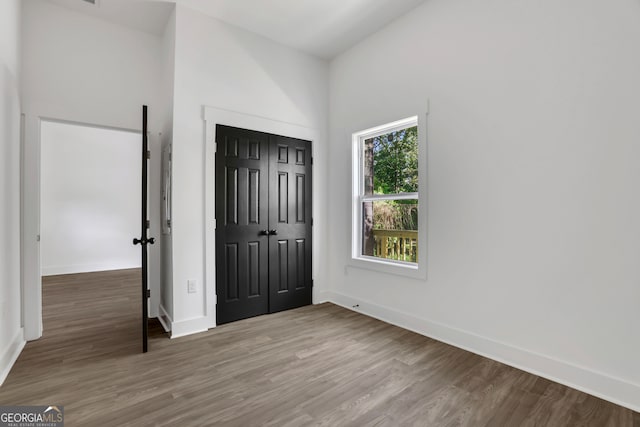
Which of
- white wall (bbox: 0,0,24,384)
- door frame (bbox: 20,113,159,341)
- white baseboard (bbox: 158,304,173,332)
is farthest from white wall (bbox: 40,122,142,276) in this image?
white baseboard (bbox: 158,304,173,332)

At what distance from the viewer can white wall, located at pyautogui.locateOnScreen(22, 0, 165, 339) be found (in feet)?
9.48

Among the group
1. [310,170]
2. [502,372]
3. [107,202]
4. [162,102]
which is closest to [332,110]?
[310,170]

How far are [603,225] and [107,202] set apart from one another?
7991 mm

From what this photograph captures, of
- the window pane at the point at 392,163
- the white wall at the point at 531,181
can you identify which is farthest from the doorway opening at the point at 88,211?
the white wall at the point at 531,181

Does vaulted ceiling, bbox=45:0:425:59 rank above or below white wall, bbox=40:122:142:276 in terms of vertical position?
above

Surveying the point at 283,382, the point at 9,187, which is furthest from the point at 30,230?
the point at 283,382

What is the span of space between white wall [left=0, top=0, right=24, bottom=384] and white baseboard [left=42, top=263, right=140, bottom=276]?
4.14 m

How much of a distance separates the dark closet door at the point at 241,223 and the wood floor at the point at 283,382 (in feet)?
1.13

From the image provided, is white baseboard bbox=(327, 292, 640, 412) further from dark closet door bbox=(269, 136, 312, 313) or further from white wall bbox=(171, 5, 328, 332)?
white wall bbox=(171, 5, 328, 332)

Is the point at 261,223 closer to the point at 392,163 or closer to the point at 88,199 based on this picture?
the point at 392,163

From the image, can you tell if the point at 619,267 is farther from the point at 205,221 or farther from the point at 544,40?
the point at 205,221

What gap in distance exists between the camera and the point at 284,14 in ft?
10.7

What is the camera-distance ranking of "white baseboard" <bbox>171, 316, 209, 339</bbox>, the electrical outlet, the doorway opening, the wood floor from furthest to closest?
1. the doorway opening
2. the electrical outlet
3. "white baseboard" <bbox>171, 316, 209, 339</bbox>
4. the wood floor

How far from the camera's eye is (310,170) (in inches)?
159
